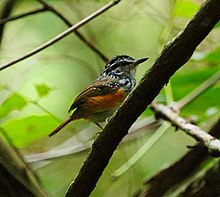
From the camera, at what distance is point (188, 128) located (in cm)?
251

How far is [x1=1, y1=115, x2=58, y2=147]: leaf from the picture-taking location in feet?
8.86

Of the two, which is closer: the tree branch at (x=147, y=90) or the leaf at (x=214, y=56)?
the tree branch at (x=147, y=90)

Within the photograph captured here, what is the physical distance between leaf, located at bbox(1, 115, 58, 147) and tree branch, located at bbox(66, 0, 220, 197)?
0.76 m

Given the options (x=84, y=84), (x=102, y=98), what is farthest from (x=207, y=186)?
(x=84, y=84)

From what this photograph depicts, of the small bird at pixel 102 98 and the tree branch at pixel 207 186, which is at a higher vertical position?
the small bird at pixel 102 98

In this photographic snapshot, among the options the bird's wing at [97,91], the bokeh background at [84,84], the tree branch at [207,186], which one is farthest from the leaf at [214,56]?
the tree branch at [207,186]

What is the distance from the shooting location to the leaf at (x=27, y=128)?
2699 millimetres

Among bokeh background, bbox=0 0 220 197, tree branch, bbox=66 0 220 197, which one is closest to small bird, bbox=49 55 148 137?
bokeh background, bbox=0 0 220 197

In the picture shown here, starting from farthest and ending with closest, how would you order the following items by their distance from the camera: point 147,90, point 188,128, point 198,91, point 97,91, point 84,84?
point 84,84 < point 198,91 < point 97,91 < point 188,128 < point 147,90

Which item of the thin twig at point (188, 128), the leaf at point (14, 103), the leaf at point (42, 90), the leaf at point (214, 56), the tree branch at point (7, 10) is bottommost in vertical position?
the thin twig at point (188, 128)

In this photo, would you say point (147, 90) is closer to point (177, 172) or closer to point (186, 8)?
point (177, 172)

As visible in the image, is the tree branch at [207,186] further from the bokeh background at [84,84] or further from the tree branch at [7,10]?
the tree branch at [7,10]

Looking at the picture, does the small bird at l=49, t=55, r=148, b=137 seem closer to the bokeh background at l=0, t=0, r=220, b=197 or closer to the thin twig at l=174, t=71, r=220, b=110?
the bokeh background at l=0, t=0, r=220, b=197

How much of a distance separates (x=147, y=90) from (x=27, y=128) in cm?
116
